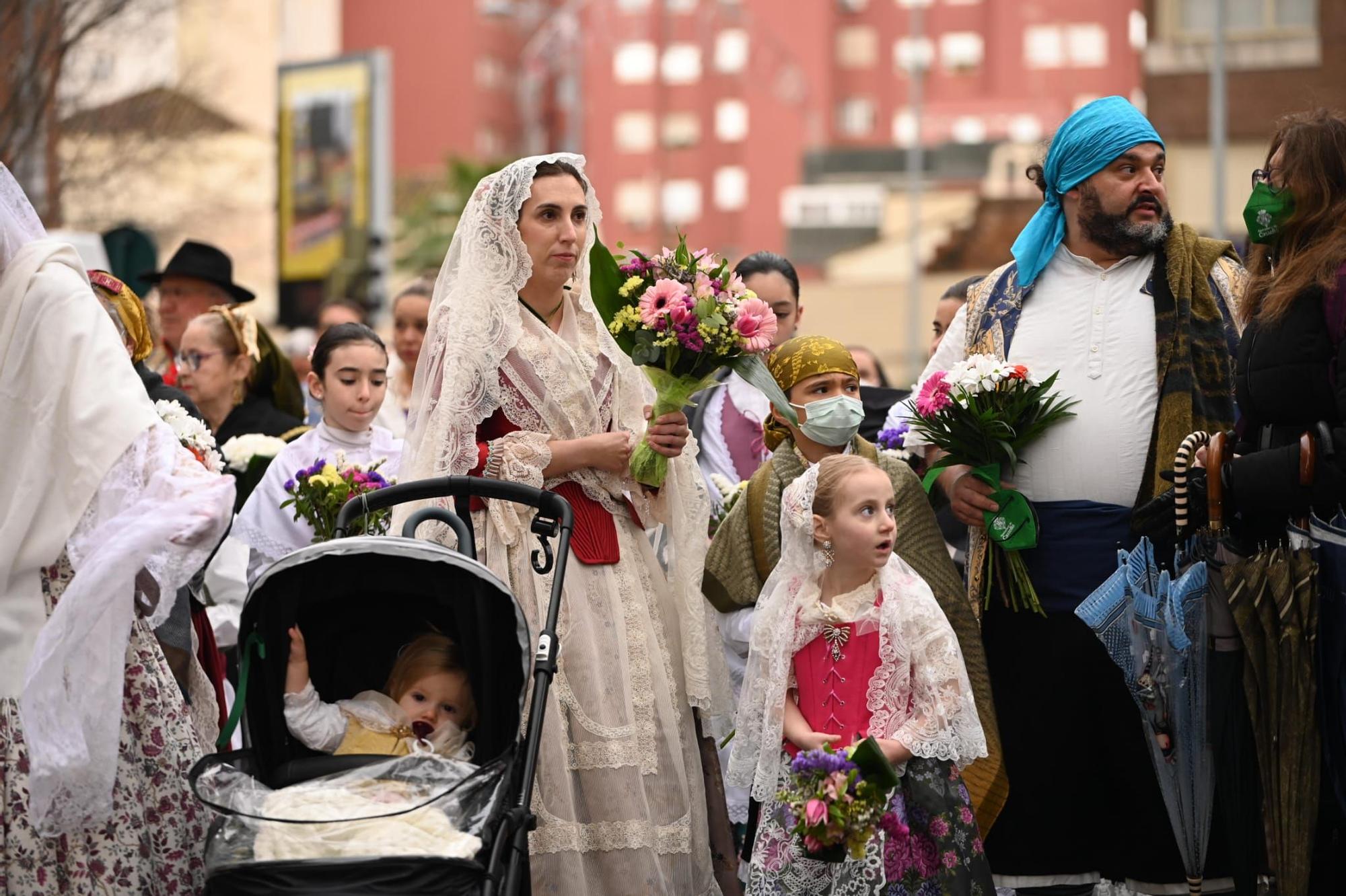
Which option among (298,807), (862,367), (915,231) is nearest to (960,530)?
(862,367)

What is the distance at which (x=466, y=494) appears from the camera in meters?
5.41

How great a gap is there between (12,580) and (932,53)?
54598 millimetres

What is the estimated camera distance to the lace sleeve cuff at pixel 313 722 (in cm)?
498

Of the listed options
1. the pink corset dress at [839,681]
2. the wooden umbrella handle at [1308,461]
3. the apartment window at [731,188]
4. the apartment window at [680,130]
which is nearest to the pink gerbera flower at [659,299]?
the pink corset dress at [839,681]

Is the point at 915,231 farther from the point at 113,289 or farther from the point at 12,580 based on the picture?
the point at 12,580

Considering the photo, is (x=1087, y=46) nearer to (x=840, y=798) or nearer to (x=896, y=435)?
(x=896, y=435)

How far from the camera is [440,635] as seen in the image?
5.23 m

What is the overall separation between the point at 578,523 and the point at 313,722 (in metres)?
1.31

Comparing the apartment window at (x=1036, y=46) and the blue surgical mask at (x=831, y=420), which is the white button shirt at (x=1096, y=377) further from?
the apartment window at (x=1036, y=46)

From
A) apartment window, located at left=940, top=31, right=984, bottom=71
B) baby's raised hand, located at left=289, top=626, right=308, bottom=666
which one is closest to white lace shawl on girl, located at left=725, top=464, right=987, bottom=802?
baby's raised hand, located at left=289, top=626, right=308, bottom=666

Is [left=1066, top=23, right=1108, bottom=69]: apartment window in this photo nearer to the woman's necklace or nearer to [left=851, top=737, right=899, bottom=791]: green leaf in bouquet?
the woman's necklace

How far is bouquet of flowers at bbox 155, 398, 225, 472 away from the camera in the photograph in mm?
6621

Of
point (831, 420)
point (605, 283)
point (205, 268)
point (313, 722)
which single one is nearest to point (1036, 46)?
point (205, 268)

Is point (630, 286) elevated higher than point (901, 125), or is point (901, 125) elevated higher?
point (901, 125)
